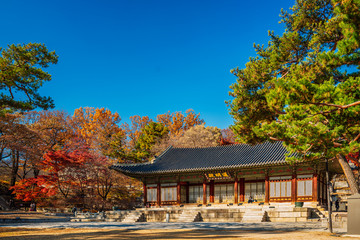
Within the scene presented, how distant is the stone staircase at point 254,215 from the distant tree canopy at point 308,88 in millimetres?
8849

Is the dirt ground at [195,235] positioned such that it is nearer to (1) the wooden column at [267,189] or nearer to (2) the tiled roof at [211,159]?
(2) the tiled roof at [211,159]


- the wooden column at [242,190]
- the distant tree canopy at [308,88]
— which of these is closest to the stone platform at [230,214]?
the wooden column at [242,190]

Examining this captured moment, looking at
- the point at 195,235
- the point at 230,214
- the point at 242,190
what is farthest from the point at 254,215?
the point at 195,235

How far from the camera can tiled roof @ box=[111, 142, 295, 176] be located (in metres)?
26.3

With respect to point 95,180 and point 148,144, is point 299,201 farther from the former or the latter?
point 148,144

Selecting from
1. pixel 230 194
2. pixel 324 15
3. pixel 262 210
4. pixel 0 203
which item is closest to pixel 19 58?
pixel 324 15

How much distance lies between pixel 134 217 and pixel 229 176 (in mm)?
8935

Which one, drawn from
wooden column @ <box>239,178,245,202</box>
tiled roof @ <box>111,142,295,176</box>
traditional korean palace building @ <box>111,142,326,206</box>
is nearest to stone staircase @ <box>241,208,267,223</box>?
traditional korean palace building @ <box>111,142,326,206</box>

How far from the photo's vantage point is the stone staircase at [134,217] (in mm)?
27484

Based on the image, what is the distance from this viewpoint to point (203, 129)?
4800 centimetres

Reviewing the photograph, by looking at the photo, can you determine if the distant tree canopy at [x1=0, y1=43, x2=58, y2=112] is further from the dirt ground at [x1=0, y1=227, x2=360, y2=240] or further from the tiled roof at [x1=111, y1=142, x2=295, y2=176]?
the tiled roof at [x1=111, y1=142, x2=295, y2=176]

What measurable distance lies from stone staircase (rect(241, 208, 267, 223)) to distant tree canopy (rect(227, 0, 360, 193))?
29.0 ft

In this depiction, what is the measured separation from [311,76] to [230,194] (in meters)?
19.1

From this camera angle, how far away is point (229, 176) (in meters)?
28.2
